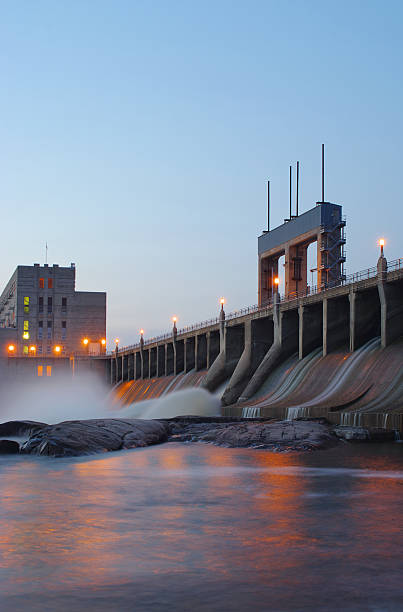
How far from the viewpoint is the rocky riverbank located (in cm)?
2819

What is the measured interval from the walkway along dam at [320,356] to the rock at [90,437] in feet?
29.6

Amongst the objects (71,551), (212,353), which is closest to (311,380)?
(212,353)

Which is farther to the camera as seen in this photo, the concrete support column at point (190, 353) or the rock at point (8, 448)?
the concrete support column at point (190, 353)

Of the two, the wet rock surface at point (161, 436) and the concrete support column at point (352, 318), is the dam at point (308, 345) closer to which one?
the concrete support column at point (352, 318)

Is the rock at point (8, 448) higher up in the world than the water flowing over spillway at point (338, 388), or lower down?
lower down

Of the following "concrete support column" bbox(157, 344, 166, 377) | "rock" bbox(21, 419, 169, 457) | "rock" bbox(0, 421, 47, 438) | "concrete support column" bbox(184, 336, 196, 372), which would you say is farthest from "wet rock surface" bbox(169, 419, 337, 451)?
"concrete support column" bbox(157, 344, 166, 377)

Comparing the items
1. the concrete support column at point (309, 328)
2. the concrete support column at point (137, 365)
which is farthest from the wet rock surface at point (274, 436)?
the concrete support column at point (137, 365)

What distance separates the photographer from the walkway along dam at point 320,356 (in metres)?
37.0

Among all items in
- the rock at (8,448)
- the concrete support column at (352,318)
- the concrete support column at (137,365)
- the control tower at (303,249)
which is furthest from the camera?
the concrete support column at (137,365)

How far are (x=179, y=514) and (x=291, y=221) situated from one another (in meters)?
59.2

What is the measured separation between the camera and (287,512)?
15.1m

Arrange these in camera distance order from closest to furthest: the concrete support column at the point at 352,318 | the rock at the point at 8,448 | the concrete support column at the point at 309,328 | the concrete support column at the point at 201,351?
the rock at the point at 8,448 < the concrete support column at the point at 352,318 < the concrete support column at the point at 309,328 < the concrete support column at the point at 201,351

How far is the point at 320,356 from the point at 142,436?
19.3 m

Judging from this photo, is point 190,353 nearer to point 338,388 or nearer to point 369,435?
point 338,388
